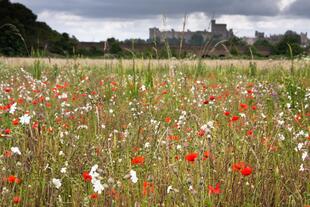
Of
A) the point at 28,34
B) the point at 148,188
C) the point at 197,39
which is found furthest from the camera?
the point at 28,34

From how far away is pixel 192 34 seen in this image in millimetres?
7055

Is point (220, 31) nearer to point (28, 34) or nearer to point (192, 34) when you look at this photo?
point (192, 34)

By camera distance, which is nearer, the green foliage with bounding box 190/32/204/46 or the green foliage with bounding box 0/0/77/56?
the green foliage with bounding box 190/32/204/46

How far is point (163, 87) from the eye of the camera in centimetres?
745

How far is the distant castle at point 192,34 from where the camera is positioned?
6.48 meters

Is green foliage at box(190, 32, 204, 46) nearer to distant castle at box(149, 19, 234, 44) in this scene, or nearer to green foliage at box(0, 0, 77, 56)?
distant castle at box(149, 19, 234, 44)

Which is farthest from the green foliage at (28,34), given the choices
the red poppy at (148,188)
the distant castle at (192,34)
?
the red poppy at (148,188)

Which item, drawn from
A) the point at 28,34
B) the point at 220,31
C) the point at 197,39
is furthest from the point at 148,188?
the point at 28,34

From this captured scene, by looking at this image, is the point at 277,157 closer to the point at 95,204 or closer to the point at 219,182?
the point at 219,182

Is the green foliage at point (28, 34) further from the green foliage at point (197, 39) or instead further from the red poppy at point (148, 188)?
the red poppy at point (148, 188)

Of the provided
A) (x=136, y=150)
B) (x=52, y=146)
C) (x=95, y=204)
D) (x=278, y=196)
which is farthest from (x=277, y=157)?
(x=52, y=146)

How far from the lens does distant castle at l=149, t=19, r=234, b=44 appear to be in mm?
6480

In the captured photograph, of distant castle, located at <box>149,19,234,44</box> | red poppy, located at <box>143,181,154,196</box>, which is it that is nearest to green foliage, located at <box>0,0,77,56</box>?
distant castle, located at <box>149,19,234,44</box>

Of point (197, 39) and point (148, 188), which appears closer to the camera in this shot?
Result: point (148, 188)
